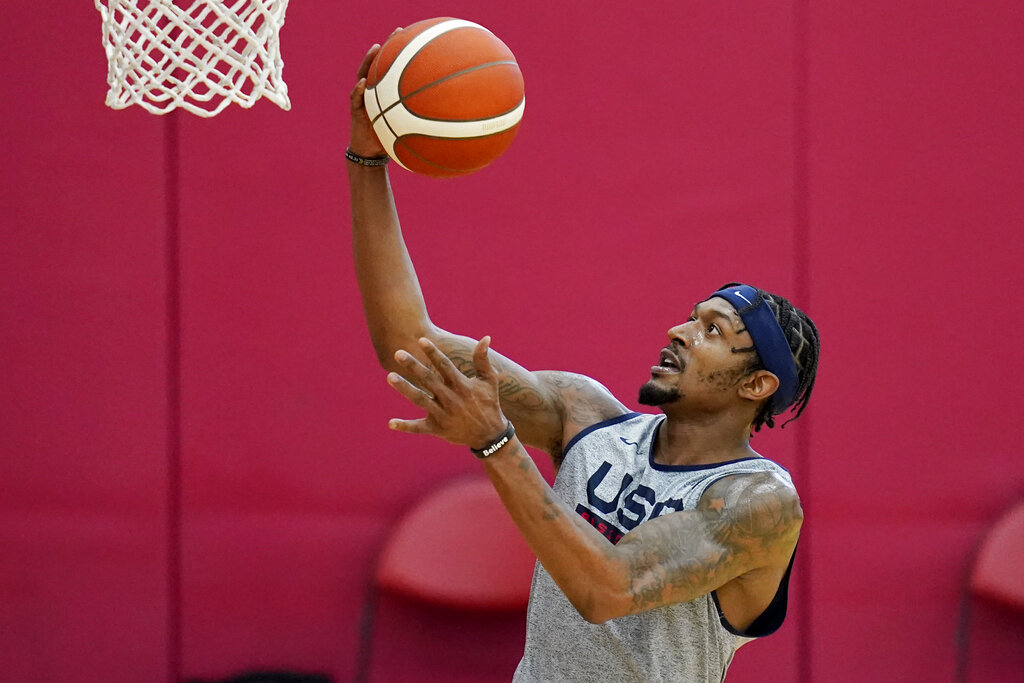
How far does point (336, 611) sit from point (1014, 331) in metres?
2.17

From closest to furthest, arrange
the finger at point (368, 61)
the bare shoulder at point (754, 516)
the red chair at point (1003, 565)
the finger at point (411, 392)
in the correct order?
1. the finger at point (411, 392)
2. the bare shoulder at point (754, 516)
3. the finger at point (368, 61)
4. the red chair at point (1003, 565)

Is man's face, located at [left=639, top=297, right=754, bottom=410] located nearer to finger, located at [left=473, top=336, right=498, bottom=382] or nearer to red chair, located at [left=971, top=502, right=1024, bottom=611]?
finger, located at [left=473, top=336, right=498, bottom=382]

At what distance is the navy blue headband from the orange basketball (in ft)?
1.94

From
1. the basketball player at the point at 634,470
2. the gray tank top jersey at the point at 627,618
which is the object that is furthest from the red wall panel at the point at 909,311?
the gray tank top jersey at the point at 627,618

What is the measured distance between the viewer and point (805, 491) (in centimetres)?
329

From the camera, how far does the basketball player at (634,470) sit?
1.75m

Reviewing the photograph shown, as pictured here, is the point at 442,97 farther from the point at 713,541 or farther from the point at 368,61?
the point at 713,541

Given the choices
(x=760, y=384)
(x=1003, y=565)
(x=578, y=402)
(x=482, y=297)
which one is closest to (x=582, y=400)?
(x=578, y=402)

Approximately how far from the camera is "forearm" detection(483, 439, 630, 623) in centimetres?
174

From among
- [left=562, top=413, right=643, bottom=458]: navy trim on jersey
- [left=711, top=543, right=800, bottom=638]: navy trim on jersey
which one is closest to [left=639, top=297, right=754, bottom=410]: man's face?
[left=562, top=413, right=643, bottom=458]: navy trim on jersey

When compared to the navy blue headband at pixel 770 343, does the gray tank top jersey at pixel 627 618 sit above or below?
below

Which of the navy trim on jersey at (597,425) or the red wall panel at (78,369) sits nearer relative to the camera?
the navy trim on jersey at (597,425)

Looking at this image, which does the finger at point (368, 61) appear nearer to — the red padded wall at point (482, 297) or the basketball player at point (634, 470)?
the basketball player at point (634, 470)

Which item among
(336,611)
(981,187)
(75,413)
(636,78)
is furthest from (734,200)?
(75,413)
